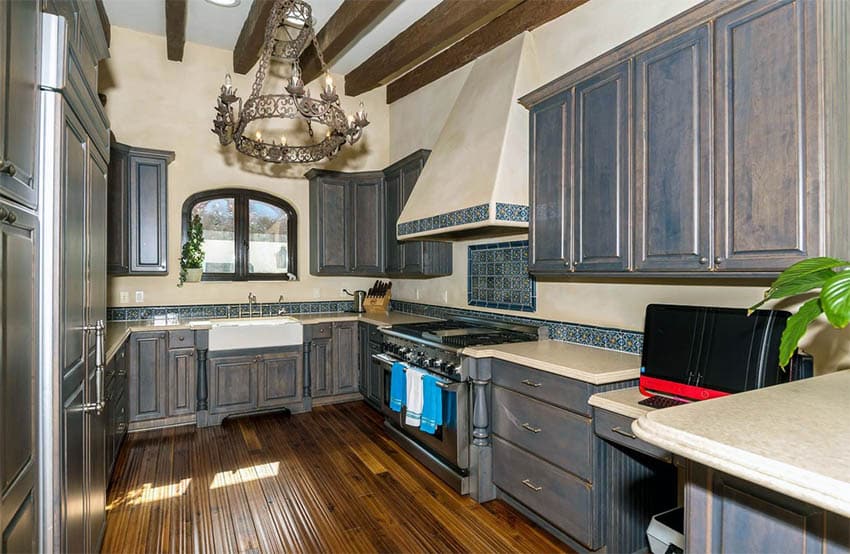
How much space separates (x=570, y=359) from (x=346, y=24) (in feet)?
10.6

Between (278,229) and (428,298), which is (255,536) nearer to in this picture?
(428,298)

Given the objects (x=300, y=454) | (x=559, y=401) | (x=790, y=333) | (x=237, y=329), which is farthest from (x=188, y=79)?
(x=790, y=333)

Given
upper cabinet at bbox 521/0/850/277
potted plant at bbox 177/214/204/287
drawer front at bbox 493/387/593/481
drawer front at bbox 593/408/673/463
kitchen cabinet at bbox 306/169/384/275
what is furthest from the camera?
kitchen cabinet at bbox 306/169/384/275

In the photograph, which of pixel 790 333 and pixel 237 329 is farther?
pixel 237 329

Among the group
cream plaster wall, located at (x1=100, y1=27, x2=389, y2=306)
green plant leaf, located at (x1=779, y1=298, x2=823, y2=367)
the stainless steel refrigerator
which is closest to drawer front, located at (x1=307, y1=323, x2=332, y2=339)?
cream plaster wall, located at (x1=100, y1=27, x2=389, y2=306)

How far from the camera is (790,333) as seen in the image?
1.12m

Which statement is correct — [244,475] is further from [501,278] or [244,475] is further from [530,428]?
[501,278]

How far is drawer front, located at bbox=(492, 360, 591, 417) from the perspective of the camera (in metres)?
2.31

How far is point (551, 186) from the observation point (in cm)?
288

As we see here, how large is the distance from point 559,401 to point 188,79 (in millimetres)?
4762

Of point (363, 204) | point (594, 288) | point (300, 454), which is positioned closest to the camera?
point (594, 288)

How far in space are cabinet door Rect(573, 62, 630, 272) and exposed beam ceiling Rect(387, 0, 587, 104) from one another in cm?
97

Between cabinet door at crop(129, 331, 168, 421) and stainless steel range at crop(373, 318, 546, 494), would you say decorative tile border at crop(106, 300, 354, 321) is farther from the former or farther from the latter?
stainless steel range at crop(373, 318, 546, 494)

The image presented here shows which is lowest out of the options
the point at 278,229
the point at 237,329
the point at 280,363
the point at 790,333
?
the point at 280,363
